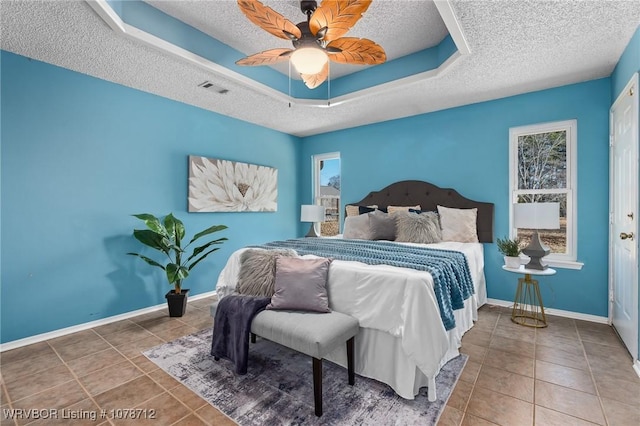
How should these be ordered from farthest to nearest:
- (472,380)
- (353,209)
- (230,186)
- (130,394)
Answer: (353,209), (230,186), (472,380), (130,394)

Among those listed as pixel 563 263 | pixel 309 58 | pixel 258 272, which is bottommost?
pixel 563 263

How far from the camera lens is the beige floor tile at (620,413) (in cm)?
166

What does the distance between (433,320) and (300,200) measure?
420 cm

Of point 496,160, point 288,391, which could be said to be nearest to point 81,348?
point 288,391

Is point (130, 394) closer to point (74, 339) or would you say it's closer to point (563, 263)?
point (74, 339)

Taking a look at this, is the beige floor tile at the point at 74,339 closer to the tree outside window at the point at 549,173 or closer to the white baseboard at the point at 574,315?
the white baseboard at the point at 574,315

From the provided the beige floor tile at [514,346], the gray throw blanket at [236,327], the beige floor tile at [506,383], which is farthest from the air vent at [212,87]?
the beige floor tile at [514,346]

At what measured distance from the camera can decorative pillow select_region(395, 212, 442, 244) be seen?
342 cm

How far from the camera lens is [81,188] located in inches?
118

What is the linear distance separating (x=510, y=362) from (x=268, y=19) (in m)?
3.09

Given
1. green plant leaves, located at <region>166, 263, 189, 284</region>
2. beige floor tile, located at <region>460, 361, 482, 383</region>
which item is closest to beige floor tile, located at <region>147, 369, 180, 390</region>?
green plant leaves, located at <region>166, 263, 189, 284</region>

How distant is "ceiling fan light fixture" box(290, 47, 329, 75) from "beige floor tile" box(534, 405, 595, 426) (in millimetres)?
2648

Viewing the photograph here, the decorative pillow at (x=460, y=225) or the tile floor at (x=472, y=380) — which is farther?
the decorative pillow at (x=460, y=225)

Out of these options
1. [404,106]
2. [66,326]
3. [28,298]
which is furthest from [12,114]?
[404,106]
